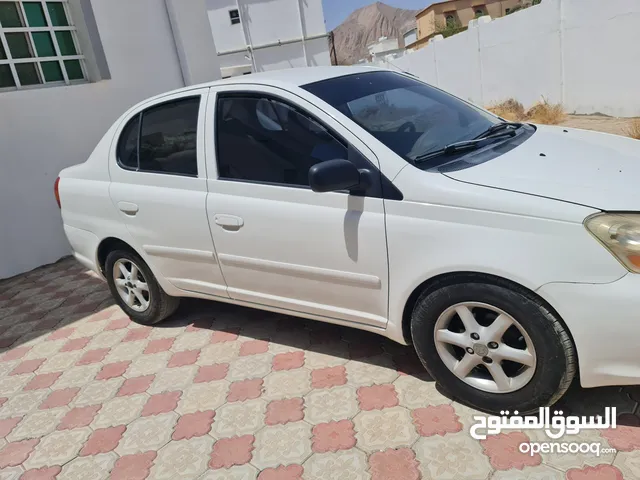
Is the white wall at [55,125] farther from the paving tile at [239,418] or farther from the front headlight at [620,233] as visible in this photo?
the front headlight at [620,233]

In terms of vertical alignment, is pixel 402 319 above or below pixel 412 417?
above

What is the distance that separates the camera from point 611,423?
2.28 metres

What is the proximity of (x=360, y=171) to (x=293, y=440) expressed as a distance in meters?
1.38

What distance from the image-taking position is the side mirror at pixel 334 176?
2.37 metres

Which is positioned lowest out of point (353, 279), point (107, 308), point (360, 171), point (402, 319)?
point (107, 308)

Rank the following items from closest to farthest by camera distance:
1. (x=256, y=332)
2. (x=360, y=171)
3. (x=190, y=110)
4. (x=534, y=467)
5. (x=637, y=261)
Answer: (x=637, y=261)
(x=534, y=467)
(x=360, y=171)
(x=190, y=110)
(x=256, y=332)

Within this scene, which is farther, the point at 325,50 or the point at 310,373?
the point at 325,50

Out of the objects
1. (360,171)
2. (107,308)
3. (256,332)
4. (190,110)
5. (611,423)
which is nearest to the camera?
(611,423)

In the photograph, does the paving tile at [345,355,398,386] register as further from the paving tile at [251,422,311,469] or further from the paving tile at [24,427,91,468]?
the paving tile at [24,427,91,468]

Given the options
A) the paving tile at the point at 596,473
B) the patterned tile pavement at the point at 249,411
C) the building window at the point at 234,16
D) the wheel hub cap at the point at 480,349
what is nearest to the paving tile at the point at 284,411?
the patterned tile pavement at the point at 249,411

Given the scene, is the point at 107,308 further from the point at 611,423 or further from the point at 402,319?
the point at 611,423

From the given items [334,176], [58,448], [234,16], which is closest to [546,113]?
[334,176]

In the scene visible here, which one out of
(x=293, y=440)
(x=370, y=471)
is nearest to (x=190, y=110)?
(x=293, y=440)

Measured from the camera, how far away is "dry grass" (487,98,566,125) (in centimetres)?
1164
